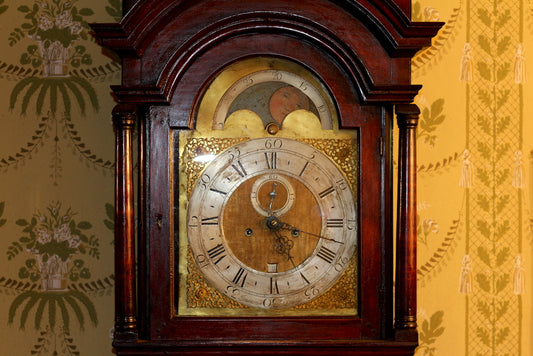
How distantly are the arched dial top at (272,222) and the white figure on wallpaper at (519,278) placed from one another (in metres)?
0.56

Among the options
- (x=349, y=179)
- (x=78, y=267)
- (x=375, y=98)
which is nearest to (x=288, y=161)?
(x=349, y=179)

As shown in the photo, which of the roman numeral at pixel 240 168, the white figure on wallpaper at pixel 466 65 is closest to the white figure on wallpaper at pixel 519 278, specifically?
the white figure on wallpaper at pixel 466 65

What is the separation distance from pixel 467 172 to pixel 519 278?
36 cm

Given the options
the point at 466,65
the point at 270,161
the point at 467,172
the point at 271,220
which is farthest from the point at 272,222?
the point at 466,65

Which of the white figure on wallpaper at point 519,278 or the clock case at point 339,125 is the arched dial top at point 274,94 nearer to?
the clock case at point 339,125

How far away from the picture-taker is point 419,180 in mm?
1989

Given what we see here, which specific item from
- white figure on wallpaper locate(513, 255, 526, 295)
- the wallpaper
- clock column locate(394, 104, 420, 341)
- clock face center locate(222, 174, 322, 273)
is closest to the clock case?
clock column locate(394, 104, 420, 341)

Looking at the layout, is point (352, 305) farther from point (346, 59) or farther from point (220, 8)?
point (220, 8)

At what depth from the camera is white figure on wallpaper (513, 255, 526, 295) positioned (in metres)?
1.99

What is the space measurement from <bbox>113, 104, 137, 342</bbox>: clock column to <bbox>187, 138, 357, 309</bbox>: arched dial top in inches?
6.6

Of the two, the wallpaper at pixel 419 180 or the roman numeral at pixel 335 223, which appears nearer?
the roman numeral at pixel 335 223

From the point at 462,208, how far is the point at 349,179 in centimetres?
43

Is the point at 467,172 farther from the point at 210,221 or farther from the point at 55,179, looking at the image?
the point at 55,179

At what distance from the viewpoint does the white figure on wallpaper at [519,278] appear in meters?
1.99
